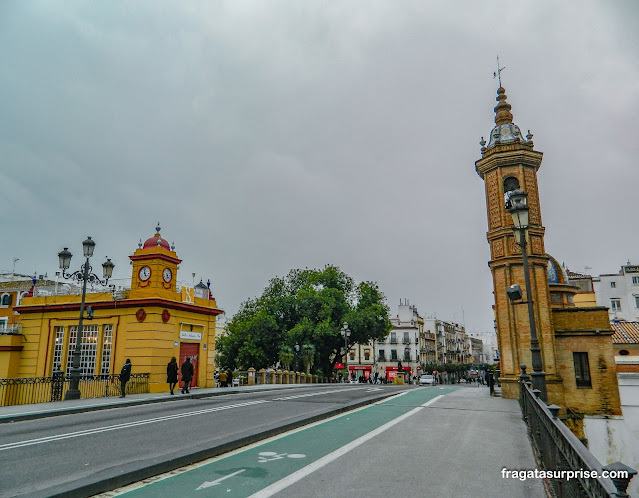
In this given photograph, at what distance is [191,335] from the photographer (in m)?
24.0

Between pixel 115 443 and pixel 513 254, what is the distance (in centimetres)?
2057

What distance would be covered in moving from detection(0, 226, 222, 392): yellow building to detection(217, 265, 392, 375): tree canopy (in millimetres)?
18370

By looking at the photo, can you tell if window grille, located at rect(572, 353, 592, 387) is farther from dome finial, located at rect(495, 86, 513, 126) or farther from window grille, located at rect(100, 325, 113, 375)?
window grille, located at rect(100, 325, 113, 375)

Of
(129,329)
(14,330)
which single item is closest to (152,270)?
(129,329)

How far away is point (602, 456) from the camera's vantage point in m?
21.8

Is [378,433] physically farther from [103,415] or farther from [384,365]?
[384,365]

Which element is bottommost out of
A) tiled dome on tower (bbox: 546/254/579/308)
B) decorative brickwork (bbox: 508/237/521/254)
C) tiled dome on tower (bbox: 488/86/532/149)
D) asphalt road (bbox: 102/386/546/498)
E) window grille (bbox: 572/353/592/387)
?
asphalt road (bbox: 102/386/546/498)

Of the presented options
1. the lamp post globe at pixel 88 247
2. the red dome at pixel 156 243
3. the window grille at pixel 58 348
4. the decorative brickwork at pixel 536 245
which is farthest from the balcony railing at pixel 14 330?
the decorative brickwork at pixel 536 245

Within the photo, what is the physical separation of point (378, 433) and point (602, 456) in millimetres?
18888

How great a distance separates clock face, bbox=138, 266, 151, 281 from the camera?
22.4 m

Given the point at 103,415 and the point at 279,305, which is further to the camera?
the point at 279,305

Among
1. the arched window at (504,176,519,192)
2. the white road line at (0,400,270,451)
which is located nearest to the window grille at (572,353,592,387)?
the arched window at (504,176,519,192)

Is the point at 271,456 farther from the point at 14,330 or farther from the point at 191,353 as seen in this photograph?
the point at 14,330

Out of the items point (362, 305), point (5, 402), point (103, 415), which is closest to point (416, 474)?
point (103, 415)
